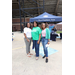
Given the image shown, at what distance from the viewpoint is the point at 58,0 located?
13.4m

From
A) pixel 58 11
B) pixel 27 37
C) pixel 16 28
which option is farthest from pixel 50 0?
pixel 27 37

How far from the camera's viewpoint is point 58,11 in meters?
17.5

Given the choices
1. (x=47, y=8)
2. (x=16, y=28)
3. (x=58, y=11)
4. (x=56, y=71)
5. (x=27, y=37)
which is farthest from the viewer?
(x=16, y=28)

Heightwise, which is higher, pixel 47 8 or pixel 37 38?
pixel 47 8

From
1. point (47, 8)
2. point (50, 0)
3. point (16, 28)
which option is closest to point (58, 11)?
point (47, 8)
